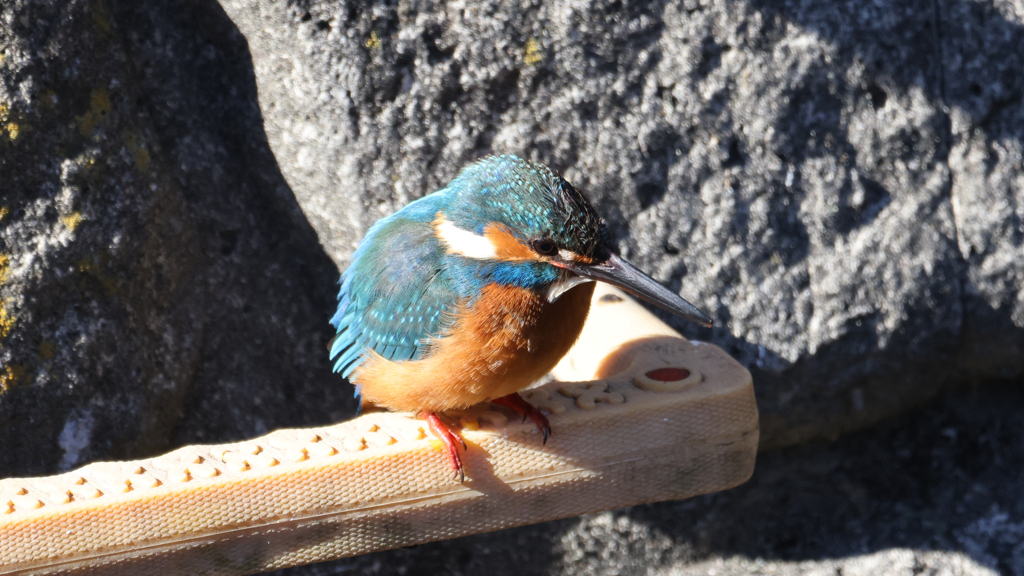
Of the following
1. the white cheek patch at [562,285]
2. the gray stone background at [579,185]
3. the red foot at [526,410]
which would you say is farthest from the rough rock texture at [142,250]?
the white cheek patch at [562,285]

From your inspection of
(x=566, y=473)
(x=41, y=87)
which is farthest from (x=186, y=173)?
(x=566, y=473)

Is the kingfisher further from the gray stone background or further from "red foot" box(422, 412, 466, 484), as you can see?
the gray stone background

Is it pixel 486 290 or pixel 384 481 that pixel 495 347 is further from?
pixel 384 481

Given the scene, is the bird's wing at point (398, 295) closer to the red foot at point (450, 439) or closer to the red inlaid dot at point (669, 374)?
the red foot at point (450, 439)

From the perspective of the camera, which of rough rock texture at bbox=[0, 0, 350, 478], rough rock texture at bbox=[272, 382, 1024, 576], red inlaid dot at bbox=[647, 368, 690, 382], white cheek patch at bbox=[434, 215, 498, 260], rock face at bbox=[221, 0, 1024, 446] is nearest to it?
white cheek patch at bbox=[434, 215, 498, 260]

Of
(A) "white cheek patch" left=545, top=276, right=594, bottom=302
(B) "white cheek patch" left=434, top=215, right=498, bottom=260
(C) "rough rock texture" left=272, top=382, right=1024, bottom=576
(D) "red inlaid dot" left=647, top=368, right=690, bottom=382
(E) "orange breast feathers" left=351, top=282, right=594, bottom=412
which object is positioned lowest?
(C) "rough rock texture" left=272, top=382, right=1024, bottom=576

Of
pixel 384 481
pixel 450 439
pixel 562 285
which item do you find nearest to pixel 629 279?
pixel 562 285

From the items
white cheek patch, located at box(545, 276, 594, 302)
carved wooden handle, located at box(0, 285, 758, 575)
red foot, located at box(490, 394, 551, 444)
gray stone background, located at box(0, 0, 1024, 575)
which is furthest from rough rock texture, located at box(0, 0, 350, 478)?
white cheek patch, located at box(545, 276, 594, 302)

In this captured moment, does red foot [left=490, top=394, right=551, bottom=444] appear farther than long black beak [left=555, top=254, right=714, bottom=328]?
Yes
